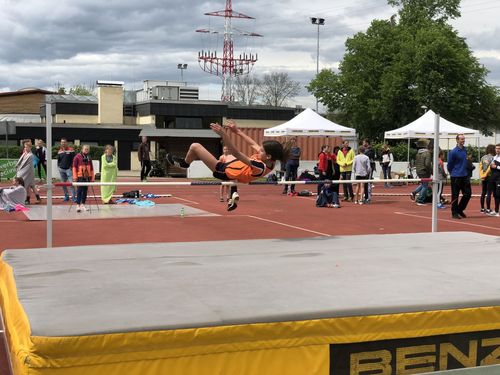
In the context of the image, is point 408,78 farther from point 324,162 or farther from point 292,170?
point 324,162

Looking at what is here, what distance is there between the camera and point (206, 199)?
1750 cm

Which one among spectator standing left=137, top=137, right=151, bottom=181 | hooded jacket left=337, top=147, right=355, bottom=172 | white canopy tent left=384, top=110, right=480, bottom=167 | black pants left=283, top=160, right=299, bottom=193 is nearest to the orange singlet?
hooded jacket left=337, top=147, right=355, bottom=172

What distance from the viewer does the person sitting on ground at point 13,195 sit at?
44.8 feet

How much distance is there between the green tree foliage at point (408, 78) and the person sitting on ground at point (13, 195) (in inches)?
1235

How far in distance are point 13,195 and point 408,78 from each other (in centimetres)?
3270

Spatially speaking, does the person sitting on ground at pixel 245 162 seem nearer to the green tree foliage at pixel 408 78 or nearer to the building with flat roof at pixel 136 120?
the building with flat roof at pixel 136 120

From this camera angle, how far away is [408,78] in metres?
41.1

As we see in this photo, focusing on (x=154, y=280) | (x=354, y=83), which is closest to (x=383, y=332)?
(x=154, y=280)

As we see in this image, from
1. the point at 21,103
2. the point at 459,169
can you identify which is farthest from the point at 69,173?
the point at 21,103

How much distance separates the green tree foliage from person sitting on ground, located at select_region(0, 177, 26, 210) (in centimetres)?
3137

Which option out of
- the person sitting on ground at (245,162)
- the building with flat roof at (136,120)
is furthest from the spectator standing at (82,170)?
the building with flat roof at (136,120)

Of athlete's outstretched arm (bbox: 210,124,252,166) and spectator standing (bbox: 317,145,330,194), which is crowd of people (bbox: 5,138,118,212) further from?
athlete's outstretched arm (bbox: 210,124,252,166)

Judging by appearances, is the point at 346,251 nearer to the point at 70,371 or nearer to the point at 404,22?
the point at 70,371

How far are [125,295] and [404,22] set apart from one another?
151ft
